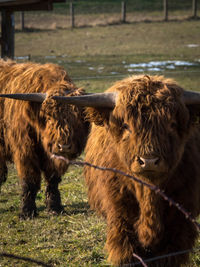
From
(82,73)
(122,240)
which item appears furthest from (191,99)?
(82,73)

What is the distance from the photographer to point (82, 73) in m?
14.0

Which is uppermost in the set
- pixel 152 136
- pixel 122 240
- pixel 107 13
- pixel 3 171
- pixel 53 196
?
pixel 107 13

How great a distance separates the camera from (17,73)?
16.8ft

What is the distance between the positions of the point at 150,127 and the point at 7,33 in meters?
7.32

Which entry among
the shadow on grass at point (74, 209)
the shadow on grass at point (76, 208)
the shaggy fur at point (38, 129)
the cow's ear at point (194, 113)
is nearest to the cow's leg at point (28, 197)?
the shaggy fur at point (38, 129)

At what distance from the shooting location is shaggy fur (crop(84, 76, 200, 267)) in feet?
8.70

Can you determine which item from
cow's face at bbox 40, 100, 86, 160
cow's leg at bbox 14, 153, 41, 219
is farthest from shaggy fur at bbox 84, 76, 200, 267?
cow's leg at bbox 14, 153, 41, 219

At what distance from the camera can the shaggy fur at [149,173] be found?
2.65 meters

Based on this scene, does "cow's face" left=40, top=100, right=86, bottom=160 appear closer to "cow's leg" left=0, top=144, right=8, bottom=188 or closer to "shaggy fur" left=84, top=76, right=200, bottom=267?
"cow's leg" left=0, top=144, right=8, bottom=188

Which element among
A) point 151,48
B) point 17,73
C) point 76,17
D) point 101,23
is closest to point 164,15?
point 101,23

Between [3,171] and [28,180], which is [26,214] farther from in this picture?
[3,171]

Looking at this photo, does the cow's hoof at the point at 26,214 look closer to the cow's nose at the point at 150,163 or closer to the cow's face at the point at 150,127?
the cow's face at the point at 150,127

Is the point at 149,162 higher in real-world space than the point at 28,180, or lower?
higher

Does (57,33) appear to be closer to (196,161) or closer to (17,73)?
(17,73)
